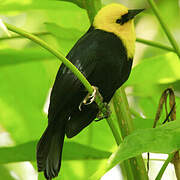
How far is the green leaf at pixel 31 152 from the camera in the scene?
50.9 inches

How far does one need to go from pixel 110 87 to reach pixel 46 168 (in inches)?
19.5

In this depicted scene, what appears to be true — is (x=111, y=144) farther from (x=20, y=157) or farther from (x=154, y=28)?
(x=154, y=28)

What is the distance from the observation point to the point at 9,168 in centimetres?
257

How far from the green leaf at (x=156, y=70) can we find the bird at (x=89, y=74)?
82 millimetres

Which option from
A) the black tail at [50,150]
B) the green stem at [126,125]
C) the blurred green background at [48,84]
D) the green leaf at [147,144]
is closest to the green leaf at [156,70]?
the blurred green background at [48,84]

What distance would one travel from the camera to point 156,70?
1659 mm

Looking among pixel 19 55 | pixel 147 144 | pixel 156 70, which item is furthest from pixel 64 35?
pixel 147 144

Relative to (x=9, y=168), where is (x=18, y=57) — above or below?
above

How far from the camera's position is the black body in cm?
Result: 162

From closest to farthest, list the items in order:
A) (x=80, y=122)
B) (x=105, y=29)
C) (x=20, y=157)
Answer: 1. (x=20, y=157)
2. (x=80, y=122)
3. (x=105, y=29)

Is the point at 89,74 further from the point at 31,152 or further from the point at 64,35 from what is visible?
the point at 31,152

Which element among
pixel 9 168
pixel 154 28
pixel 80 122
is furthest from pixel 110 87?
pixel 154 28

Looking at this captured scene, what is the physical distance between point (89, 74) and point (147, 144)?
977 mm

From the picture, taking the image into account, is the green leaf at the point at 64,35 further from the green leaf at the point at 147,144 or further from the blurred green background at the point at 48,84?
the green leaf at the point at 147,144
